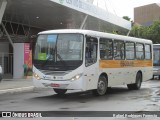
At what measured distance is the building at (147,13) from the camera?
13805 cm

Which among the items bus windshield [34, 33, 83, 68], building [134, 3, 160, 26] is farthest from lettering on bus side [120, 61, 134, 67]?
building [134, 3, 160, 26]

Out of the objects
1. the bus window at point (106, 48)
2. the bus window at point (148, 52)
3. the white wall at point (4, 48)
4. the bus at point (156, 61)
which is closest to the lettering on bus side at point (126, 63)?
the bus window at point (106, 48)

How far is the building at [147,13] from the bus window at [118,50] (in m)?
119

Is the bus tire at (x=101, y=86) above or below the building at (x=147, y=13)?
below

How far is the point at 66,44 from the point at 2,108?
3.92 m

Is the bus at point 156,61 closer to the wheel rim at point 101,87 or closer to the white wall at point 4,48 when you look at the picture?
the white wall at point 4,48

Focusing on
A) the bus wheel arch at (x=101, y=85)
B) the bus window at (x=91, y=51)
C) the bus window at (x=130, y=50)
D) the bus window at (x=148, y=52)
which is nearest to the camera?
the bus window at (x=91, y=51)

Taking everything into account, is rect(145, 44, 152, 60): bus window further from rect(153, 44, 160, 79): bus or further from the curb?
rect(153, 44, 160, 79): bus

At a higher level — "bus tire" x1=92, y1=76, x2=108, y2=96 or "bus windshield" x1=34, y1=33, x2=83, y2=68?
"bus windshield" x1=34, y1=33, x2=83, y2=68

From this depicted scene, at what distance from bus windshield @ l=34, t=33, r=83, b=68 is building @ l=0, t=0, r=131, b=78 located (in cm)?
971

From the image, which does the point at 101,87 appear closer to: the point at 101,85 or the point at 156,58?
the point at 101,85

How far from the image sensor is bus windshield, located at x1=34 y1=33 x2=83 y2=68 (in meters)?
14.9

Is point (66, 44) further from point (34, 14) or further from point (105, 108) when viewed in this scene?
point (34, 14)

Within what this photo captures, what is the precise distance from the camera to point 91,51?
51.0 ft
